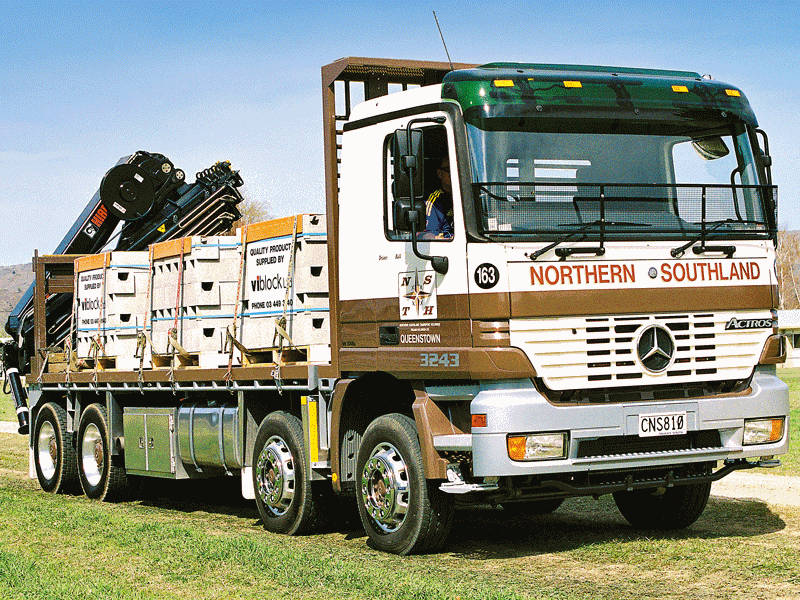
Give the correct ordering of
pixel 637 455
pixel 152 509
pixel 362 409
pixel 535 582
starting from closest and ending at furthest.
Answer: pixel 535 582 → pixel 637 455 → pixel 362 409 → pixel 152 509

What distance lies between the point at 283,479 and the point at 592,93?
14.1 feet

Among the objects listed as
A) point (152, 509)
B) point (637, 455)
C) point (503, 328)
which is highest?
point (503, 328)

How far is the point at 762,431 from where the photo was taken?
9164 mm

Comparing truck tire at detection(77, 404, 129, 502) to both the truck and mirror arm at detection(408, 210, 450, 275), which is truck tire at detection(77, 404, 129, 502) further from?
mirror arm at detection(408, 210, 450, 275)

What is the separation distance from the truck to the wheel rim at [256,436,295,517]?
60mm

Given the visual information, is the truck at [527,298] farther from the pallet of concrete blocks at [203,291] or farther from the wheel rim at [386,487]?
the pallet of concrete blocks at [203,291]

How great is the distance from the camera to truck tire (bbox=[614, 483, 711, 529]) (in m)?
10.3

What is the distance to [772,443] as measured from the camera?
922 cm

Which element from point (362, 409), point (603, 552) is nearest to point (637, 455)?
point (603, 552)

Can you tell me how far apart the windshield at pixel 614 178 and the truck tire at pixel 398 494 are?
1.83m

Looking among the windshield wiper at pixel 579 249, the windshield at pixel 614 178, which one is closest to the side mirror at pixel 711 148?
the windshield at pixel 614 178

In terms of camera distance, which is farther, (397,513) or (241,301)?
(241,301)

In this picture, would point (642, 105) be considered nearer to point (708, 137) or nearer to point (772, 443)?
point (708, 137)

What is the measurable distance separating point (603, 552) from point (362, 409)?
223cm
